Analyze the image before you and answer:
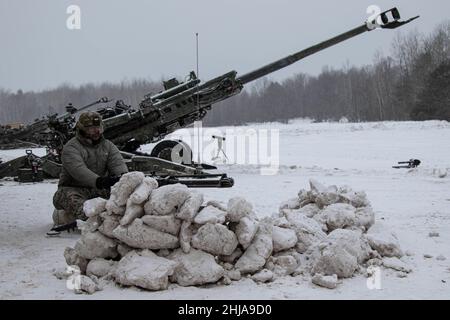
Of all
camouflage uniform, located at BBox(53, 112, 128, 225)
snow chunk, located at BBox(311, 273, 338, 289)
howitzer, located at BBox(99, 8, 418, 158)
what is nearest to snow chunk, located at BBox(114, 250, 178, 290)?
snow chunk, located at BBox(311, 273, 338, 289)

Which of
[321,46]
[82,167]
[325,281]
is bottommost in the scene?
[325,281]

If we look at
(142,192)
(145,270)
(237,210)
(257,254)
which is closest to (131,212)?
(142,192)

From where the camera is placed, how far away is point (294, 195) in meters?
8.32

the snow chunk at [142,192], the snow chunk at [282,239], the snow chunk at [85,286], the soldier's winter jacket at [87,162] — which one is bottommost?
the snow chunk at [85,286]

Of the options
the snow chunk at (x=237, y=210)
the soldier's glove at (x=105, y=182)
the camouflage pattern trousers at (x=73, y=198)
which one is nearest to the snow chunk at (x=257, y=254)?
the snow chunk at (x=237, y=210)

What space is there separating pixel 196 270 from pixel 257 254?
527 mm

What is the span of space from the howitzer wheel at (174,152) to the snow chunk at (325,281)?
7276 mm

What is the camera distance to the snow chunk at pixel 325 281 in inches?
156

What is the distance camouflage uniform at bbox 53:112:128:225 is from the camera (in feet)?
18.1

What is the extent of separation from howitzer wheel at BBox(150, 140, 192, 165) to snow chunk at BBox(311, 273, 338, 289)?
7276 millimetres

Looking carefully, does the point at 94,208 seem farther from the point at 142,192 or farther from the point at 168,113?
the point at 168,113

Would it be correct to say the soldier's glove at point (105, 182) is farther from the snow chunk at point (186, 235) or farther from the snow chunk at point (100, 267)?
the snow chunk at point (186, 235)
